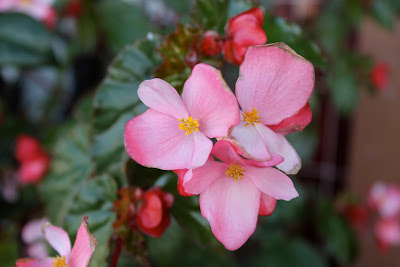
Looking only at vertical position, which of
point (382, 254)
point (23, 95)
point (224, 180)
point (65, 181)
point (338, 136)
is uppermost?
point (224, 180)

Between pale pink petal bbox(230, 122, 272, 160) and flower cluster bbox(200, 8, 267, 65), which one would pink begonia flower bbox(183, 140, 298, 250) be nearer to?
pale pink petal bbox(230, 122, 272, 160)

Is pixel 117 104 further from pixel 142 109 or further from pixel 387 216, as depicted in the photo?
pixel 387 216

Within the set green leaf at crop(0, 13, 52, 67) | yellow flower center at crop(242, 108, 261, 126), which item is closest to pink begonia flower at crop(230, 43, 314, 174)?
yellow flower center at crop(242, 108, 261, 126)

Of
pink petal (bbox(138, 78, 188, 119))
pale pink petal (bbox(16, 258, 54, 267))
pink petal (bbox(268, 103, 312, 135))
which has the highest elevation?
pink petal (bbox(138, 78, 188, 119))

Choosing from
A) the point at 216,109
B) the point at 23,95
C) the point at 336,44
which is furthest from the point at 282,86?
the point at 23,95

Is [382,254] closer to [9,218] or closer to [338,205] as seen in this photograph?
[338,205]

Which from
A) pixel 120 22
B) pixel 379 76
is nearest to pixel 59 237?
Answer: pixel 120 22
